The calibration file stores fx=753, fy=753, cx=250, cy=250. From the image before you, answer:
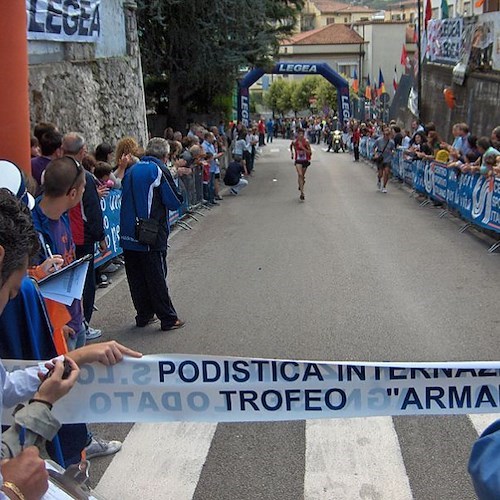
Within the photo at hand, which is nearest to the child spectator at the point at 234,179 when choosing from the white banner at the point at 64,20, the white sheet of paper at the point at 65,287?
the white banner at the point at 64,20

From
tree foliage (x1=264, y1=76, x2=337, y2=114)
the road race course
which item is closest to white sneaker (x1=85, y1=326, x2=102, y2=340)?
the road race course

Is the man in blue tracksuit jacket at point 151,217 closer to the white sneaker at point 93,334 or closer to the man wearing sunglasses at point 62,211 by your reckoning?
the white sneaker at point 93,334

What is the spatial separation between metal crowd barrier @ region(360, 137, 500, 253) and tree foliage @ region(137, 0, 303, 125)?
7611mm

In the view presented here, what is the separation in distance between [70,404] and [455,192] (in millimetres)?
13098

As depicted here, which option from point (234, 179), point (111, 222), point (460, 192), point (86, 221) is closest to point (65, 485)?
point (86, 221)

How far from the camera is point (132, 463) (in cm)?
482

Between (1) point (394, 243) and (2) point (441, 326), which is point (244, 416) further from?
(1) point (394, 243)

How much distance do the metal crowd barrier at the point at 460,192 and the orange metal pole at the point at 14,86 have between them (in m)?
7.46

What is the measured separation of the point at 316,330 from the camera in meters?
7.59

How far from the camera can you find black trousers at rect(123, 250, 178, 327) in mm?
7680

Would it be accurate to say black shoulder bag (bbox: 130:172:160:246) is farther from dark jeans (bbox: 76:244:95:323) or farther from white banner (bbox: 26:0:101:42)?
white banner (bbox: 26:0:101:42)

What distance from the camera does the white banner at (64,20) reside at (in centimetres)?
1305

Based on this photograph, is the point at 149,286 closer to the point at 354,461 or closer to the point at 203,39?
the point at 354,461

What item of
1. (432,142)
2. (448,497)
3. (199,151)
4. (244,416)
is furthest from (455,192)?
(244,416)
